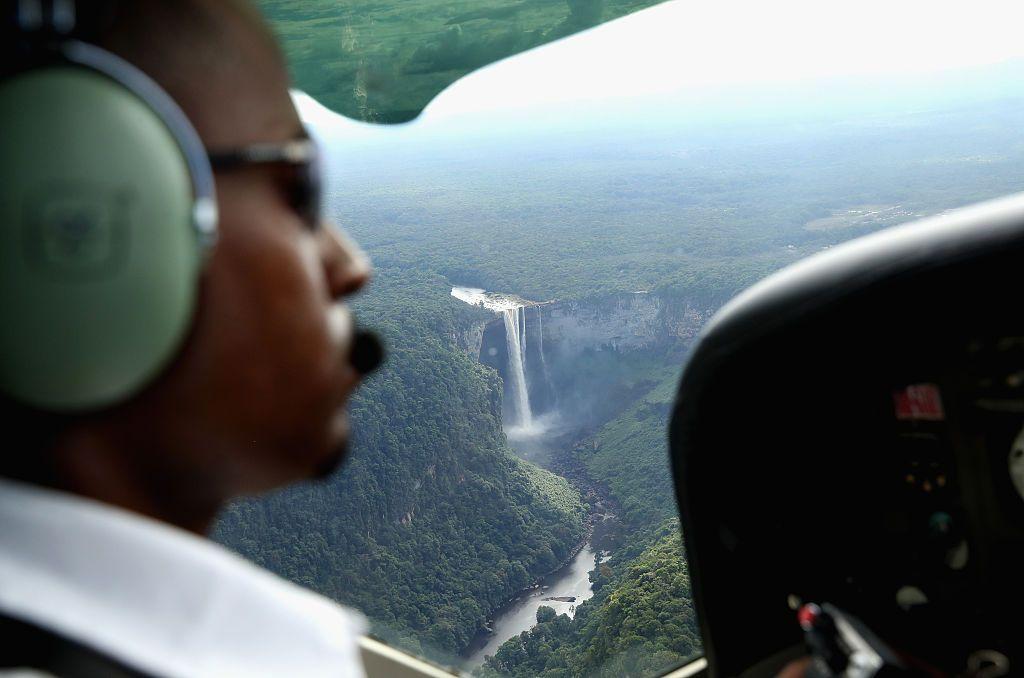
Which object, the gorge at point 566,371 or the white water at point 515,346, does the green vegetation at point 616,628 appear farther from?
the white water at point 515,346

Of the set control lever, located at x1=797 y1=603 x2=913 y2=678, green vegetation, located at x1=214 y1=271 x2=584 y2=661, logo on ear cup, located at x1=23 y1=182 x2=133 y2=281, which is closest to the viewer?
logo on ear cup, located at x1=23 y1=182 x2=133 y2=281

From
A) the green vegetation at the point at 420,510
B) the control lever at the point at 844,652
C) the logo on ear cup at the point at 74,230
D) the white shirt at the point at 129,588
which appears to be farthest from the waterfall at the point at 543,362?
the logo on ear cup at the point at 74,230

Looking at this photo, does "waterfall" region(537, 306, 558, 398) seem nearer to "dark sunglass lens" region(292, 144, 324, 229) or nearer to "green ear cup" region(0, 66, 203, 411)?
"dark sunglass lens" region(292, 144, 324, 229)

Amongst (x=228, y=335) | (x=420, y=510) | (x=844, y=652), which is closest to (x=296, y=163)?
(x=228, y=335)

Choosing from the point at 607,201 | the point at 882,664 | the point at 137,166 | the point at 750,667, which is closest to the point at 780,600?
the point at 750,667

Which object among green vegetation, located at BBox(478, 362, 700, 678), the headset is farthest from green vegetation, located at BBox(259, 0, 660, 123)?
the headset

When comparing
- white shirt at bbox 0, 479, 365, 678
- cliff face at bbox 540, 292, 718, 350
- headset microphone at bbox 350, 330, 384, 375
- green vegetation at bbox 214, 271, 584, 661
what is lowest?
green vegetation at bbox 214, 271, 584, 661

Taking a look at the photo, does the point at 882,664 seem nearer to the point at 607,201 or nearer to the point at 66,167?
the point at 66,167
